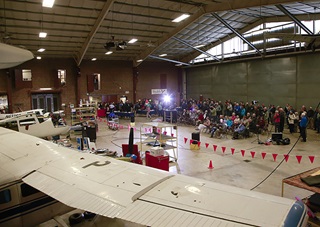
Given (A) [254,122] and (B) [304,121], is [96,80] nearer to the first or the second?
(A) [254,122]

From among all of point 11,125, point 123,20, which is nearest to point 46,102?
point 123,20

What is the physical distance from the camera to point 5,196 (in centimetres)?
416

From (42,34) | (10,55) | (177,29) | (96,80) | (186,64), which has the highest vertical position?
(177,29)

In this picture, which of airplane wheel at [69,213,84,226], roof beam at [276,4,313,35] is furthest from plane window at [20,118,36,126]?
roof beam at [276,4,313,35]

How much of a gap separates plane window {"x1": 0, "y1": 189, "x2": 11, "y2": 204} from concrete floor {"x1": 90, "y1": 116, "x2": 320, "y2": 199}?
5.54 metres

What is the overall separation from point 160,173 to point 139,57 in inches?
925

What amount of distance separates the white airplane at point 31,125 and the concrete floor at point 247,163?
2.45m

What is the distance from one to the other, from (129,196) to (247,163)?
7794 mm

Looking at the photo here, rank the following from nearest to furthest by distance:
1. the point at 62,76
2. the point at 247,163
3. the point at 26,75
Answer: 1. the point at 247,163
2. the point at 26,75
3. the point at 62,76

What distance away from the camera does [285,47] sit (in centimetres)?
1970

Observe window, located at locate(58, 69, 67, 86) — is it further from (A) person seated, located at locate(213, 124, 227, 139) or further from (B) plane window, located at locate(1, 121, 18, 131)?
(A) person seated, located at locate(213, 124, 227, 139)

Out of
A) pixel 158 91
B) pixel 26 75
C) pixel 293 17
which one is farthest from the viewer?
pixel 158 91

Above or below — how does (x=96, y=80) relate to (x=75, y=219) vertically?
above

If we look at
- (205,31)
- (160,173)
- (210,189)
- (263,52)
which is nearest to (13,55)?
(160,173)
